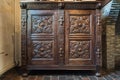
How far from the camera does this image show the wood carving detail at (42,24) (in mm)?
3596

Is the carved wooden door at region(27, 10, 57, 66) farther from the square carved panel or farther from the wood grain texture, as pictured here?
the wood grain texture

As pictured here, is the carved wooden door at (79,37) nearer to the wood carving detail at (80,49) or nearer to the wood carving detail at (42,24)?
the wood carving detail at (80,49)

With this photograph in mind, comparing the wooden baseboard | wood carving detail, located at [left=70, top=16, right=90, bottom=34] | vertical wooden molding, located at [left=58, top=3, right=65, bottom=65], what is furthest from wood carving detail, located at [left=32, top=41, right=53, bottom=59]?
the wooden baseboard

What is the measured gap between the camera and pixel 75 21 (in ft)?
11.8

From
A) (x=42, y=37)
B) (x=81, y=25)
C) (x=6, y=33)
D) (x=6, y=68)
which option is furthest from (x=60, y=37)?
(x=6, y=68)

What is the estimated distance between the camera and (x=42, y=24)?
3.60 meters

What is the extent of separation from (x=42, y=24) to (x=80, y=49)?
33.0 inches

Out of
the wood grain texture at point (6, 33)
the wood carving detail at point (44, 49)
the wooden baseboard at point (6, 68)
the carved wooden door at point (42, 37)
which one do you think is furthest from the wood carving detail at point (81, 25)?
the wooden baseboard at point (6, 68)

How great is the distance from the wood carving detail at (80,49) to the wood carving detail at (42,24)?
20.1 inches

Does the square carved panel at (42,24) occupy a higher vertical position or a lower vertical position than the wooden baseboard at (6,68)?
higher

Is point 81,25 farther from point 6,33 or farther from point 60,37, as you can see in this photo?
point 6,33

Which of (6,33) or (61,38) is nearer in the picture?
(61,38)

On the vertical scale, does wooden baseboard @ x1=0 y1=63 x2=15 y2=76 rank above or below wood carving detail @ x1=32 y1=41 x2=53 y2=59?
below

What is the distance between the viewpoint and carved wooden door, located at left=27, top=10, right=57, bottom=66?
11.8ft
